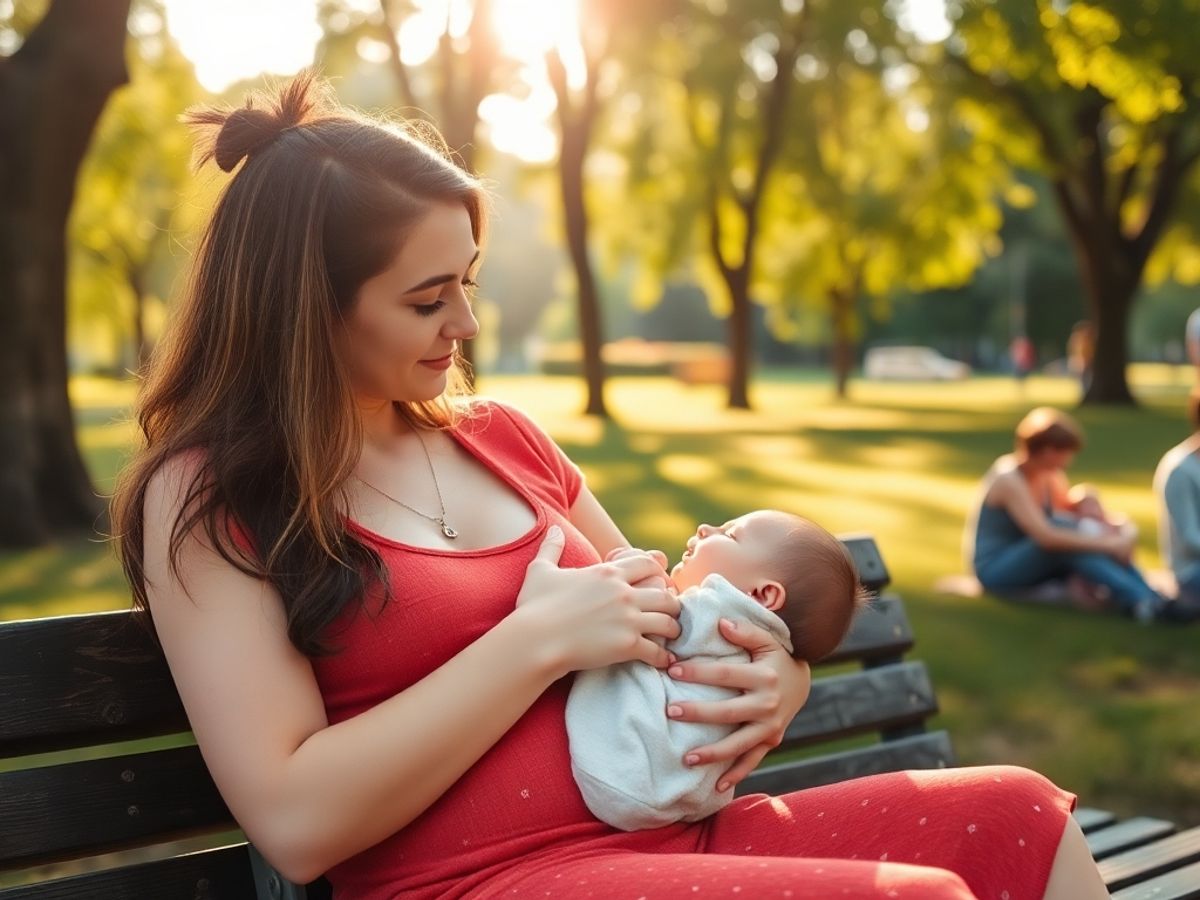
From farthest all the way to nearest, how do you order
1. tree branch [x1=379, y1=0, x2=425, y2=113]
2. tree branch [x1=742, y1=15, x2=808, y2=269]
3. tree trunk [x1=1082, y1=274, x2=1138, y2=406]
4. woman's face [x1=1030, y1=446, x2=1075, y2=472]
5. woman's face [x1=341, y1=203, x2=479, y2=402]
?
1. tree trunk [x1=1082, y1=274, x2=1138, y2=406]
2. tree branch [x1=742, y1=15, x2=808, y2=269]
3. tree branch [x1=379, y1=0, x2=425, y2=113]
4. woman's face [x1=1030, y1=446, x2=1075, y2=472]
5. woman's face [x1=341, y1=203, x2=479, y2=402]

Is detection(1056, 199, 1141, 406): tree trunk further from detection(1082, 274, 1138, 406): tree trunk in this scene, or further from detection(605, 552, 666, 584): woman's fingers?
detection(605, 552, 666, 584): woman's fingers

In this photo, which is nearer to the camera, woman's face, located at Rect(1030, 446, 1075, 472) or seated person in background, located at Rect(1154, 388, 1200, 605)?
seated person in background, located at Rect(1154, 388, 1200, 605)

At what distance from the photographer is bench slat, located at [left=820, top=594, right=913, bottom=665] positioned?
11.1 ft

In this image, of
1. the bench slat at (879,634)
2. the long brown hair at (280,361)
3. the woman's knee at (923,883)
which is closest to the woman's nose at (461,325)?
the long brown hair at (280,361)

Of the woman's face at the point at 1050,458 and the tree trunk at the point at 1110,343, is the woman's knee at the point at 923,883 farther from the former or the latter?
the tree trunk at the point at 1110,343

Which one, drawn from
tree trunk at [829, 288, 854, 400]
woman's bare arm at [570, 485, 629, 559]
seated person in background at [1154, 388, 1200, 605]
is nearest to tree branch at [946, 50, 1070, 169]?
tree trunk at [829, 288, 854, 400]

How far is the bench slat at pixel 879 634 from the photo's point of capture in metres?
3.39

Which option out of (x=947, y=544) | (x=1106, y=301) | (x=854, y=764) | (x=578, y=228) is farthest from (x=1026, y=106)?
(x=854, y=764)

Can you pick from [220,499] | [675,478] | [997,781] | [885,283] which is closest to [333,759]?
[220,499]

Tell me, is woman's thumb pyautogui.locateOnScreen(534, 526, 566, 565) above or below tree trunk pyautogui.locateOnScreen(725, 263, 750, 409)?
above

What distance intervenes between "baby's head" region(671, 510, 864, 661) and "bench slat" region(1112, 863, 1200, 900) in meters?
0.88

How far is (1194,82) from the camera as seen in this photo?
2045cm

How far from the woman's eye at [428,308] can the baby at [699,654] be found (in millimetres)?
598

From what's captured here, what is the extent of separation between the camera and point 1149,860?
3.08 metres
